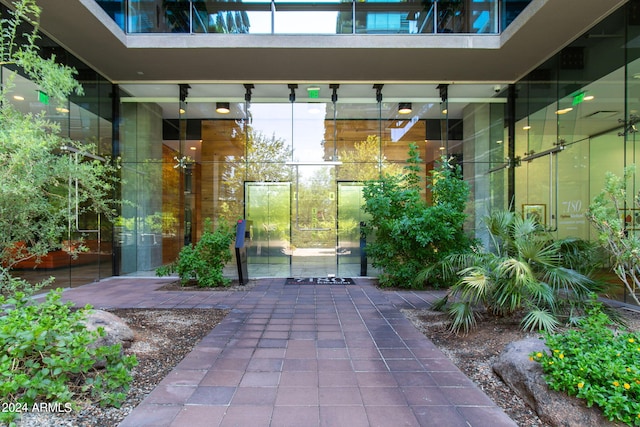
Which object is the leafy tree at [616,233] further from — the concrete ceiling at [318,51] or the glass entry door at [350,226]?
the glass entry door at [350,226]

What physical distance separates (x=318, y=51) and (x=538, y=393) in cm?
695

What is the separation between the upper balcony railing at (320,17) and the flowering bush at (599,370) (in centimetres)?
677

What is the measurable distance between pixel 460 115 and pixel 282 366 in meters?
8.33

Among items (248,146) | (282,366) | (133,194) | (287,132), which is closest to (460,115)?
(287,132)

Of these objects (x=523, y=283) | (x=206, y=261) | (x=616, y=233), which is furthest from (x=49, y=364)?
(x=616, y=233)

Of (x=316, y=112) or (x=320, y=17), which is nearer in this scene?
(x=320, y=17)

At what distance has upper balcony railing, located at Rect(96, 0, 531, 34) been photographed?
24.1 feet

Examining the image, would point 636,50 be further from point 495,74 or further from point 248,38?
point 248,38

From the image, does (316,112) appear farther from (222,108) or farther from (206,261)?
(206,261)

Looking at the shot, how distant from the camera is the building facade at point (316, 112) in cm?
693

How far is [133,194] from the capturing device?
9.05 meters

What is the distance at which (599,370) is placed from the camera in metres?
2.27

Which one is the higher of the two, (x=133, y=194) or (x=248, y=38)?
(x=248, y=38)

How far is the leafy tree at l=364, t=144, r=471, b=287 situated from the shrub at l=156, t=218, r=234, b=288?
309 cm
